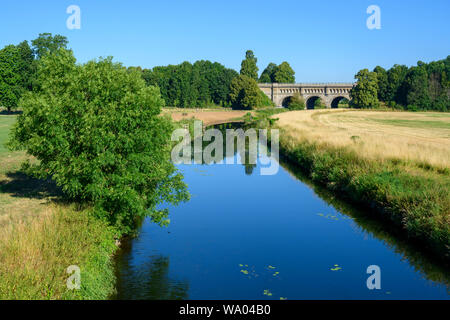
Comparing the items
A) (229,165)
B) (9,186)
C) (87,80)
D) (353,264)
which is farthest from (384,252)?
(229,165)

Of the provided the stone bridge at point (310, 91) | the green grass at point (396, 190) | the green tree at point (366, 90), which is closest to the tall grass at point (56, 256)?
the green grass at point (396, 190)

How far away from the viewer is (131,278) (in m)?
13.2

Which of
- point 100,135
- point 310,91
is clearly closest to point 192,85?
point 310,91

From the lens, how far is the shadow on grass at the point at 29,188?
60.2ft

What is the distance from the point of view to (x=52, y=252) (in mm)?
11344

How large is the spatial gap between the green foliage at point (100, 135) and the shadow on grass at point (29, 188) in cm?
309

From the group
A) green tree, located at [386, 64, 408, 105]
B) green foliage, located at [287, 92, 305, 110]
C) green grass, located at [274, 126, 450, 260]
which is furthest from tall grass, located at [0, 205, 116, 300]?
green tree, located at [386, 64, 408, 105]

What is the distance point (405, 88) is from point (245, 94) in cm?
4375

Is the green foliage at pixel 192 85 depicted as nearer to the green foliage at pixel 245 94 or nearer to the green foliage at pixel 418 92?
the green foliage at pixel 245 94

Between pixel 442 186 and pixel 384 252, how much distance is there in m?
4.36

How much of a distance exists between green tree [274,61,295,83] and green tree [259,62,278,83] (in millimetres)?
5884

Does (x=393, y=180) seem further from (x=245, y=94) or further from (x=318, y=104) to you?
(x=318, y=104)

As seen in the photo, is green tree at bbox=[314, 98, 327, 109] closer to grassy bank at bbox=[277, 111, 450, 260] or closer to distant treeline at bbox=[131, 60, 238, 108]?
distant treeline at bbox=[131, 60, 238, 108]

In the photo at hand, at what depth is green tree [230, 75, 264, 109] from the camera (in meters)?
113
